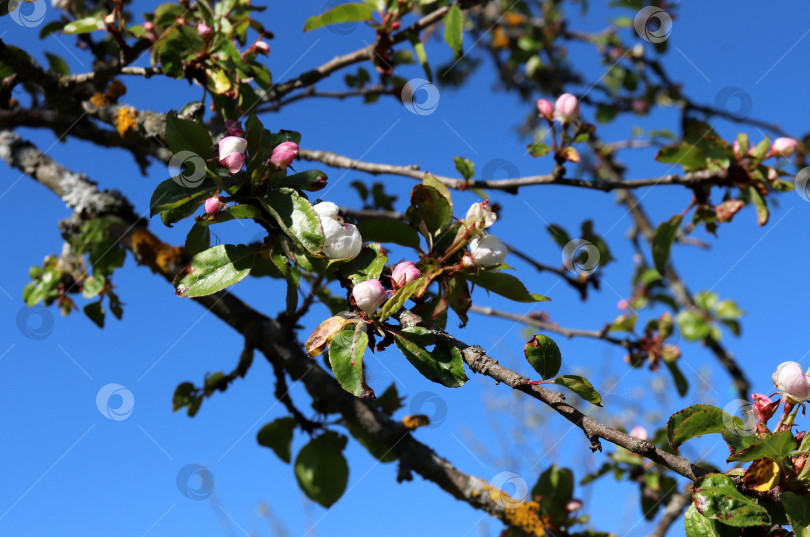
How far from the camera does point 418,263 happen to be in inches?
36.9

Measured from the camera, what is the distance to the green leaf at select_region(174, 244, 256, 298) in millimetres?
806

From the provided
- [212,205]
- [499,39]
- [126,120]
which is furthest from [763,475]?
[499,39]

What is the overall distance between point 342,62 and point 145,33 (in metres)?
0.48

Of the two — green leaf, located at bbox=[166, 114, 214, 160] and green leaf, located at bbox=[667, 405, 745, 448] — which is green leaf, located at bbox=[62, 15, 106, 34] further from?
green leaf, located at bbox=[667, 405, 745, 448]

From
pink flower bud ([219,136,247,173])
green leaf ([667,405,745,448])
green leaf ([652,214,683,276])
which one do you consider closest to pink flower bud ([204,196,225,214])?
pink flower bud ([219,136,247,173])

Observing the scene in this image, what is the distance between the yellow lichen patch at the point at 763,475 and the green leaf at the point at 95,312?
5.09 feet

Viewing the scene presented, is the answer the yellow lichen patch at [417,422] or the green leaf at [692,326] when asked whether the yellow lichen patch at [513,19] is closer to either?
the green leaf at [692,326]

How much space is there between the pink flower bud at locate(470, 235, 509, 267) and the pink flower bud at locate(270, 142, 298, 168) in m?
0.29

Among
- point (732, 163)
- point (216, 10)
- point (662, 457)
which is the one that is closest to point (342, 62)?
point (216, 10)

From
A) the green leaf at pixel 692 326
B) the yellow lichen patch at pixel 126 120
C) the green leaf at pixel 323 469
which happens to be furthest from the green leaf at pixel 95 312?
the green leaf at pixel 692 326

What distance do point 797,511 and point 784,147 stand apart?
1.15 m

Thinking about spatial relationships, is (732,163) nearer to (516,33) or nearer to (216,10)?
(216,10)

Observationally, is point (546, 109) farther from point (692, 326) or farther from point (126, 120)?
point (692, 326)

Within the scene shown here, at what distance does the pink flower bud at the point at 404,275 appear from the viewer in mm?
842
